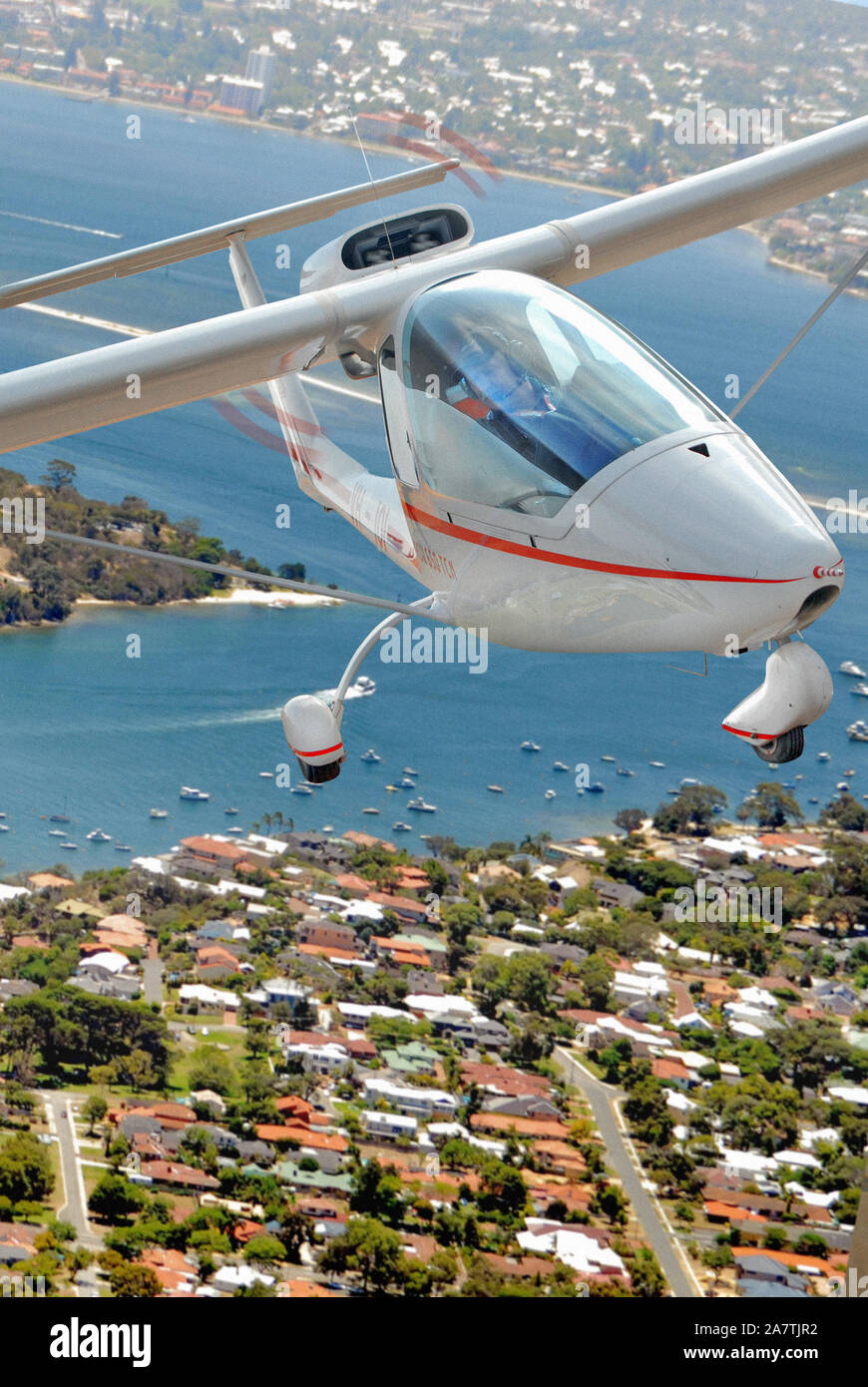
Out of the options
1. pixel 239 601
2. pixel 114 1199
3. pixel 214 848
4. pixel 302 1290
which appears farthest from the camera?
pixel 239 601

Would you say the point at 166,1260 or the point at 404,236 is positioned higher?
the point at 404,236

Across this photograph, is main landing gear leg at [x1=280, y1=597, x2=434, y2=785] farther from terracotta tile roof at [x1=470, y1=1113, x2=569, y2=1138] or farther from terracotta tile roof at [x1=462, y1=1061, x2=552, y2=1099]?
terracotta tile roof at [x1=462, y1=1061, x2=552, y2=1099]

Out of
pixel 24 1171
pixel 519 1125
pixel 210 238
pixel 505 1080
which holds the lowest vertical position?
pixel 24 1171

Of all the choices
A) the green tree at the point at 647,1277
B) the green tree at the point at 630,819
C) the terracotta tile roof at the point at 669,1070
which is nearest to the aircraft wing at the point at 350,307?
the green tree at the point at 647,1277

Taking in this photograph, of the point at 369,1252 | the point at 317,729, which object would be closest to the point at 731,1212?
the point at 369,1252

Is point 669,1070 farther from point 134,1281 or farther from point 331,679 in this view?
point 331,679

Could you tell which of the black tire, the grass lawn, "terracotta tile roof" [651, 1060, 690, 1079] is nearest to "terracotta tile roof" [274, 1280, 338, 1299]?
the grass lawn
